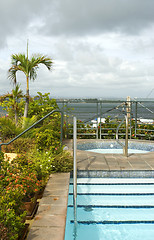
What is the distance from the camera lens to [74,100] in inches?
319

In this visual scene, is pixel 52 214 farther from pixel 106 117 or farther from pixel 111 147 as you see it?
pixel 106 117

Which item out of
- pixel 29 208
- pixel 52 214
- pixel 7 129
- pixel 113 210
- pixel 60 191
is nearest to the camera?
pixel 52 214

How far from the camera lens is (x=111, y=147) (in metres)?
8.25

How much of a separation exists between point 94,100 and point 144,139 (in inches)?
99.7

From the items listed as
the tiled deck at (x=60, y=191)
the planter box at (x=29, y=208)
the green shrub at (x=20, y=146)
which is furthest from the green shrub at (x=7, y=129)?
the planter box at (x=29, y=208)

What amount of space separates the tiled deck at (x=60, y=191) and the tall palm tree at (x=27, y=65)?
3.24 meters

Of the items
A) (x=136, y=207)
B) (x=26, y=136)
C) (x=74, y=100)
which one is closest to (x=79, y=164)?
(x=136, y=207)

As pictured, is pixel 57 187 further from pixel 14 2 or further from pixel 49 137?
pixel 14 2

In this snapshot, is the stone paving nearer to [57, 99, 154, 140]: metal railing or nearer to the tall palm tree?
the tall palm tree

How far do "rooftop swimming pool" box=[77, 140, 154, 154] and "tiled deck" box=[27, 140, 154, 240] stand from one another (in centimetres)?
173

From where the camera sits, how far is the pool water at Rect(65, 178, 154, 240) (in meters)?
3.06

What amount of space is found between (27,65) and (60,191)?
17.0 feet

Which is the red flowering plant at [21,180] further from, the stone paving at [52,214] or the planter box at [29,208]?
the stone paving at [52,214]

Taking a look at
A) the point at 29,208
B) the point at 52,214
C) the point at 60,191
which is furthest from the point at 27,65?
the point at 52,214
